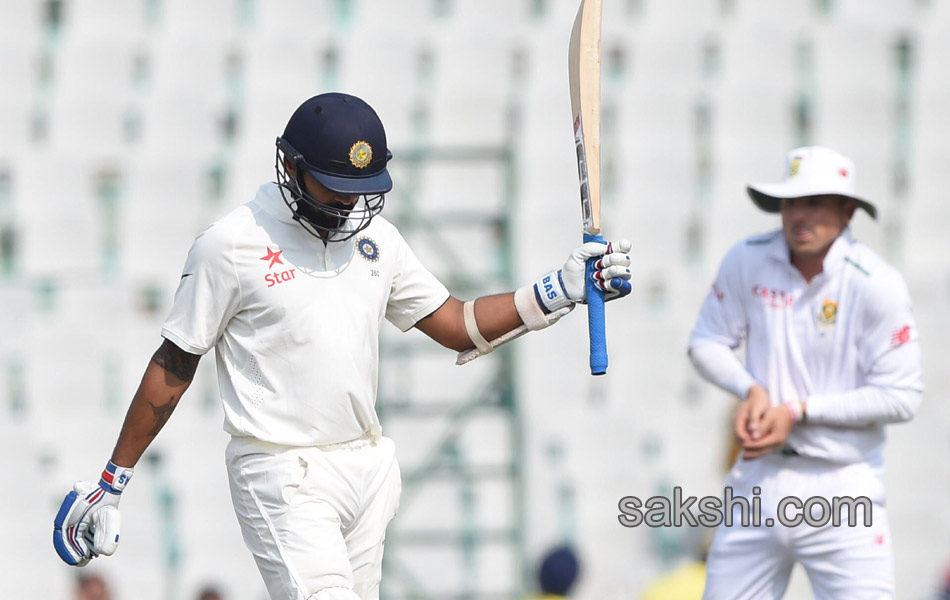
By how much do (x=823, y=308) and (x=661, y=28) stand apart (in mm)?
5966

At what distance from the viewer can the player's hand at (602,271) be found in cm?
313

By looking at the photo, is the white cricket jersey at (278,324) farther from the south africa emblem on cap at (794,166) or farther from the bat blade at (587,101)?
the south africa emblem on cap at (794,166)

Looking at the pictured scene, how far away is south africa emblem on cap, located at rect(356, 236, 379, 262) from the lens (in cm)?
318

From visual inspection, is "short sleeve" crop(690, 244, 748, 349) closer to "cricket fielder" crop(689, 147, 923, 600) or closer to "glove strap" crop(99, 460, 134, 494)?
"cricket fielder" crop(689, 147, 923, 600)

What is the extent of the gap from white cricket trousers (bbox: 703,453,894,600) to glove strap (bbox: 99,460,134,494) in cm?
168

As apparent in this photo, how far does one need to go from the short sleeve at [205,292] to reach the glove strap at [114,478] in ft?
1.19

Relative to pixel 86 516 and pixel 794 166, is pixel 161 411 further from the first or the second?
pixel 794 166

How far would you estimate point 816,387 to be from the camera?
12.4 feet

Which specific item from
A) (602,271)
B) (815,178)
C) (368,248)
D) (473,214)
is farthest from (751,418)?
(473,214)

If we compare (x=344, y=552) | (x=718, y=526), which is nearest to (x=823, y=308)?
(x=718, y=526)

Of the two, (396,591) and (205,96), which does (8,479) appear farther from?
(205,96)

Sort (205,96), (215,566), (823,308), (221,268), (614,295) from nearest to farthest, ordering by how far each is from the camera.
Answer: (221,268), (614,295), (823,308), (215,566), (205,96)

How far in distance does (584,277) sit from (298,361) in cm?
72

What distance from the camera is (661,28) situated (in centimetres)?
938
